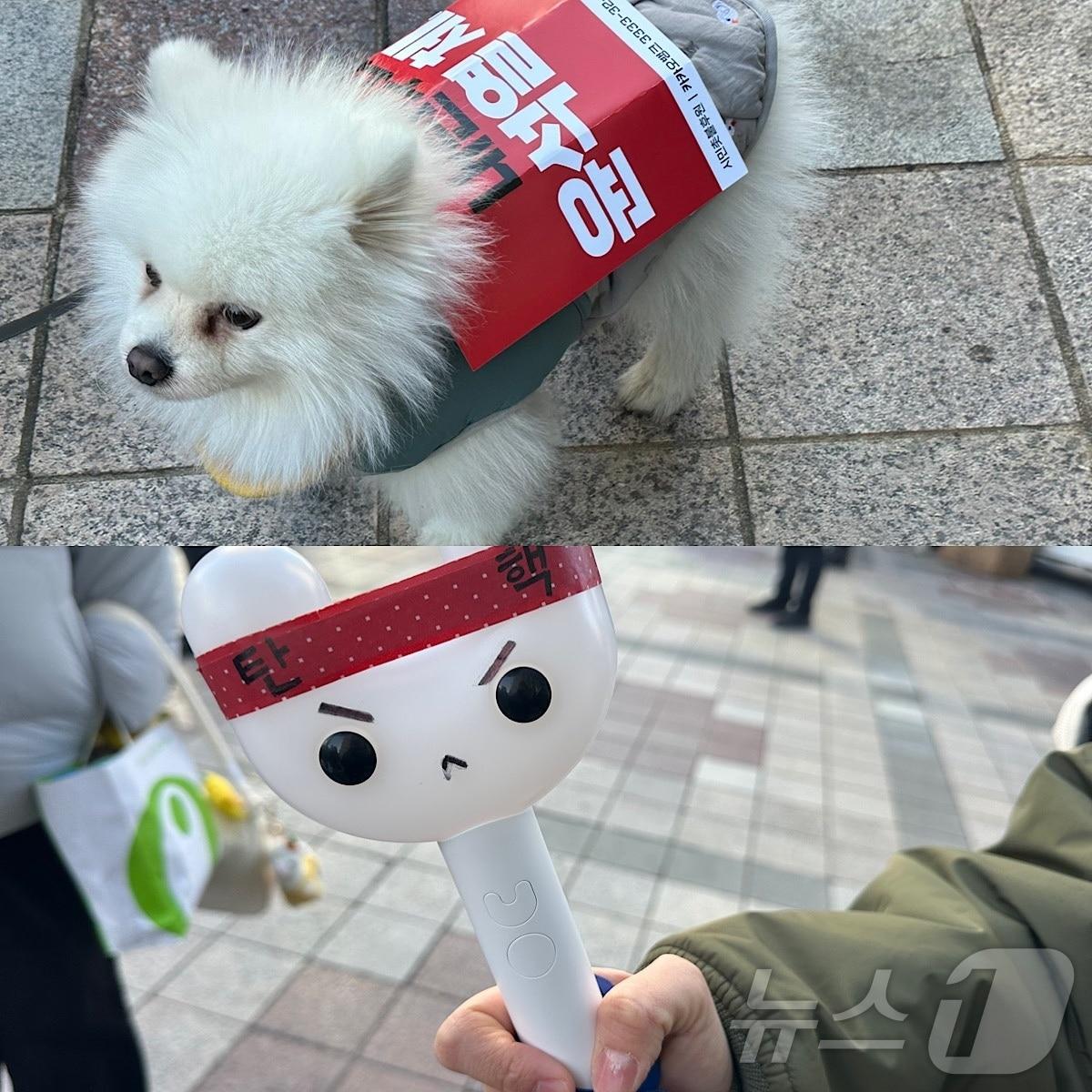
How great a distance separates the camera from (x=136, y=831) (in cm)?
71

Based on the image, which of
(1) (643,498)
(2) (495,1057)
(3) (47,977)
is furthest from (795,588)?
(1) (643,498)

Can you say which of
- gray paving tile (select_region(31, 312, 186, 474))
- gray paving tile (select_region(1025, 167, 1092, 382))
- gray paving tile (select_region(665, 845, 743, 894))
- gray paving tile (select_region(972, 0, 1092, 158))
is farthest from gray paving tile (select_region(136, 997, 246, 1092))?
gray paving tile (select_region(972, 0, 1092, 158))

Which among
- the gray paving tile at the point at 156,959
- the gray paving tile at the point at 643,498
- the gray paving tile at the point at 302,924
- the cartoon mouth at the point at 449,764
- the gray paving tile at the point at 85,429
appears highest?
the cartoon mouth at the point at 449,764

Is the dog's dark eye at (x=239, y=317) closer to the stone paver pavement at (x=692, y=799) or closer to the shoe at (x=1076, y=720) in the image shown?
the stone paver pavement at (x=692, y=799)

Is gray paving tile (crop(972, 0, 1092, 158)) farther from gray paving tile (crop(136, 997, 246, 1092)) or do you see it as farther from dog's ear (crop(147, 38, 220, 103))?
gray paving tile (crop(136, 997, 246, 1092))

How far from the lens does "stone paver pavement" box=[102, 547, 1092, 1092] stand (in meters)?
0.64

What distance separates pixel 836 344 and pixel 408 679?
6.23ft

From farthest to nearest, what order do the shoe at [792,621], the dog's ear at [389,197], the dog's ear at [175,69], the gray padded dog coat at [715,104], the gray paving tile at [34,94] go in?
the gray paving tile at [34,94] < the gray padded dog coat at [715,104] < the dog's ear at [175,69] < the dog's ear at [389,197] < the shoe at [792,621]

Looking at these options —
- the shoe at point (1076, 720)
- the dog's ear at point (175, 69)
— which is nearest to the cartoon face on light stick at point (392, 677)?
the shoe at point (1076, 720)

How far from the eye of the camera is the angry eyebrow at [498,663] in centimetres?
53

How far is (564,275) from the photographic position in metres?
1.39

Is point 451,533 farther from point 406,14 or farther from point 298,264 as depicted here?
point 406,14

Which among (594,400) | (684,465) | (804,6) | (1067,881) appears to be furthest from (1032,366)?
(1067,881)

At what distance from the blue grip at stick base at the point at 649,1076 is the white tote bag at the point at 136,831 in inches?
11.6
